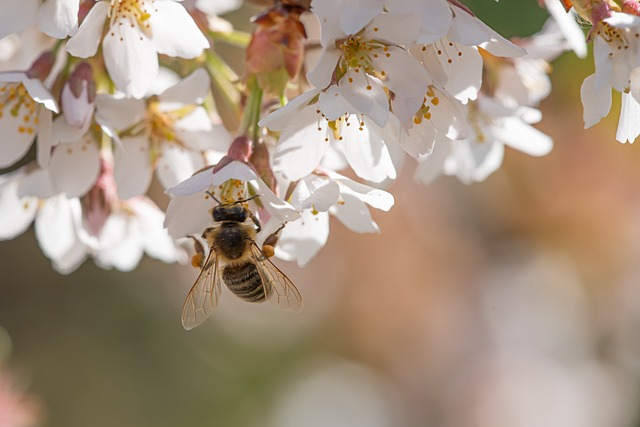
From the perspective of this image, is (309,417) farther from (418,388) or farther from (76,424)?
(76,424)

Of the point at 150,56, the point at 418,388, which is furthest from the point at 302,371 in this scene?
the point at 150,56

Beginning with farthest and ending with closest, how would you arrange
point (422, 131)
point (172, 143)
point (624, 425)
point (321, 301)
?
point (321, 301) < point (624, 425) < point (172, 143) < point (422, 131)

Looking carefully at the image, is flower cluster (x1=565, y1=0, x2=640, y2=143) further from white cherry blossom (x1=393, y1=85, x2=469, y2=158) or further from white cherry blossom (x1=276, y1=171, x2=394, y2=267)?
white cherry blossom (x1=276, y1=171, x2=394, y2=267)

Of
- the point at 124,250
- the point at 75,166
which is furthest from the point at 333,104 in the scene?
the point at 124,250

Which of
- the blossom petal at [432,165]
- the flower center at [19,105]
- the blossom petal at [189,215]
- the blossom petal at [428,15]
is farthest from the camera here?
the blossom petal at [432,165]

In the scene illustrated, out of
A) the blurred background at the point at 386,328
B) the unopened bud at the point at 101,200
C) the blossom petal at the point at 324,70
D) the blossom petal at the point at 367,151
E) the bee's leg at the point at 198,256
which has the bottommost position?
the blurred background at the point at 386,328

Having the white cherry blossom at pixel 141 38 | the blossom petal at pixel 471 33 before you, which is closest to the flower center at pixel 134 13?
the white cherry blossom at pixel 141 38

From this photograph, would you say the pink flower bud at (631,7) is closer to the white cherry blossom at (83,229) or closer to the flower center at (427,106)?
the flower center at (427,106)
